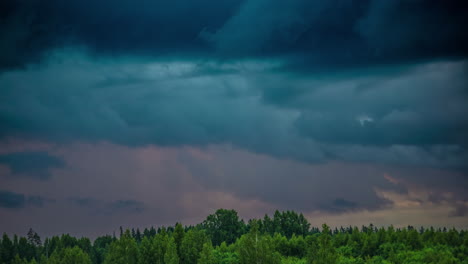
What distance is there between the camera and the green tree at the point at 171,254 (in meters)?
99.9

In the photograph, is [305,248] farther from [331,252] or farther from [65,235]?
[65,235]

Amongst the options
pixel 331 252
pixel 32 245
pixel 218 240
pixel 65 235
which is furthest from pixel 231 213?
pixel 331 252

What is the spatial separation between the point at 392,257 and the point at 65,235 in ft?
369

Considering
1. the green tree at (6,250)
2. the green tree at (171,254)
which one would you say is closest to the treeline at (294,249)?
the green tree at (171,254)

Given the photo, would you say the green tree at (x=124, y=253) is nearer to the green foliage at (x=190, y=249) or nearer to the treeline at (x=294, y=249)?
the treeline at (x=294, y=249)

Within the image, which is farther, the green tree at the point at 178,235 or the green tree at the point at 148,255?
the green tree at the point at 178,235

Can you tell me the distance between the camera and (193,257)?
352 feet

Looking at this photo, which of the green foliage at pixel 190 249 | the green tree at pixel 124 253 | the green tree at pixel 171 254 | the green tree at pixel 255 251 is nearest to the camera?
the green tree at pixel 255 251

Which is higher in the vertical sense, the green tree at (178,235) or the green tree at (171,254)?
the green tree at (178,235)

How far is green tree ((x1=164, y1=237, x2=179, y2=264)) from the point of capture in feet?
328

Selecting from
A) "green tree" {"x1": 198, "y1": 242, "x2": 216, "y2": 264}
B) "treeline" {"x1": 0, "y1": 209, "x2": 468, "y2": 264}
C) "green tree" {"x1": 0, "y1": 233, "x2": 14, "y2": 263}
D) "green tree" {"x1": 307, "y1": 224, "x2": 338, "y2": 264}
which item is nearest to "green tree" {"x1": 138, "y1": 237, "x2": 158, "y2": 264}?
"treeline" {"x1": 0, "y1": 209, "x2": 468, "y2": 264}

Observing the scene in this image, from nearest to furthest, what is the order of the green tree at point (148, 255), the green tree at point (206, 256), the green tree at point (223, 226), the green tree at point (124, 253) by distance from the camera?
the green tree at point (206, 256) < the green tree at point (124, 253) < the green tree at point (148, 255) < the green tree at point (223, 226)

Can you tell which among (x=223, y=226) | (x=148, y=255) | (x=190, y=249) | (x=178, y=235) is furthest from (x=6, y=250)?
(x=190, y=249)

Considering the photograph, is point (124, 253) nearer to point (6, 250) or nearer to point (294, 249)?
point (294, 249)
